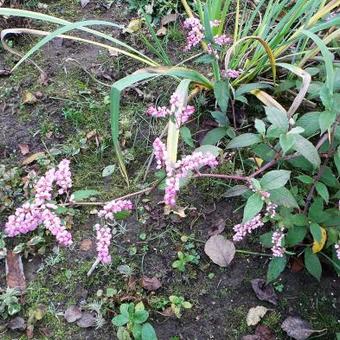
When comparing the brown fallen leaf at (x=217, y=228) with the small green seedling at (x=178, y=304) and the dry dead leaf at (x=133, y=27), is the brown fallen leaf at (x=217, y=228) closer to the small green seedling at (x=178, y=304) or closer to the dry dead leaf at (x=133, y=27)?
the small green seedling at (x=178, y=304)

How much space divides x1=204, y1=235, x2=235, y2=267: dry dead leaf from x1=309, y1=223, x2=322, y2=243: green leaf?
1.17ft

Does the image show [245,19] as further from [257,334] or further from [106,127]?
[257,334]

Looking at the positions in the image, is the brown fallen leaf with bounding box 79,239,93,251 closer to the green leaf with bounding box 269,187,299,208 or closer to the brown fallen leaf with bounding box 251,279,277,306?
the brown fallen leaf with bounding box 251,279,277,306

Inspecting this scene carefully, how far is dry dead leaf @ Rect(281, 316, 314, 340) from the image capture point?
1755mm

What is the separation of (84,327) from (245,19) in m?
1.83

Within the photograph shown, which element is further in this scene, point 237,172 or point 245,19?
point 245,19

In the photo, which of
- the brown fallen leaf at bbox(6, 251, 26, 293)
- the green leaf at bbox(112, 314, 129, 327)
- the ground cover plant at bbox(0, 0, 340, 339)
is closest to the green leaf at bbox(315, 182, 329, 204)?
the ground cover plant at bbox(0, 0, 340, 339)

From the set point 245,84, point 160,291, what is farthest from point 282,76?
point 160,291

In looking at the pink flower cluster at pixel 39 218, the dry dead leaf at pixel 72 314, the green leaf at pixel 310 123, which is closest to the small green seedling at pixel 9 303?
the dry dead leaf at pixel 72 314

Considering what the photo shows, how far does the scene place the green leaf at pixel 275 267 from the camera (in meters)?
1.81

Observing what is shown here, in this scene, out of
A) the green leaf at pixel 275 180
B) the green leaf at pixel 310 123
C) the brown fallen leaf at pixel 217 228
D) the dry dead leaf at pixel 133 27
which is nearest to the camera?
the green leaf at pixel 275 180

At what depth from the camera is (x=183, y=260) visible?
191cm

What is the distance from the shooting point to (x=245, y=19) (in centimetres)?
272

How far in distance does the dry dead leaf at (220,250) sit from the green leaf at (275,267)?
0.17 meters
